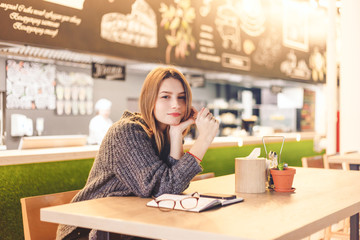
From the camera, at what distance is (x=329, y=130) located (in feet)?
18.3

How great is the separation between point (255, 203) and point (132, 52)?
2854 millimetres

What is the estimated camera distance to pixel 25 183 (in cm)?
302

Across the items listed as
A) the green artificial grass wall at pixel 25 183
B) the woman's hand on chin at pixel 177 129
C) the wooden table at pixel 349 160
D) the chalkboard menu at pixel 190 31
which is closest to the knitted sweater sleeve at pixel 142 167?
the woman's hand on chin at pixel 177 129

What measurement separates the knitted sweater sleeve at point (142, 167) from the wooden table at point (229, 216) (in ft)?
0.24

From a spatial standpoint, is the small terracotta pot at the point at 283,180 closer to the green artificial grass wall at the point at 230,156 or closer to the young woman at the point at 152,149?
the young woman at the point at 152,149

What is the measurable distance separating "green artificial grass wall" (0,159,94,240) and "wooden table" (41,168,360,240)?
131 cm

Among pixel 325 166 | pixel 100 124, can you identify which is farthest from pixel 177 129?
pixel 100 124

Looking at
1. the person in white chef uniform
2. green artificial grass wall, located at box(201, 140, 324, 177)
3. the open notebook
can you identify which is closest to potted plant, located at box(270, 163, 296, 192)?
the open notebook

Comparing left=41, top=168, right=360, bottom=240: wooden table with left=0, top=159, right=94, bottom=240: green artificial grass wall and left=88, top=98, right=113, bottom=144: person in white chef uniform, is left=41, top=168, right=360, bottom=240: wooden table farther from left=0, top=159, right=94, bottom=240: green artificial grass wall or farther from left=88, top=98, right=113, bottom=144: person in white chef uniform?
left=88, top=98, right=113, bottom=144: person in white chef uniform

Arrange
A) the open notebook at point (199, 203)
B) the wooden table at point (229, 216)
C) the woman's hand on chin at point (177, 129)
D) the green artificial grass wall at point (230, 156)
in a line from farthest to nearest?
the green artificial grass wall at point (230, 156) → the woman's hand on chin at point (177, 129) → the open notebook at point (199, 203) → the wooden table at point (229, 216)

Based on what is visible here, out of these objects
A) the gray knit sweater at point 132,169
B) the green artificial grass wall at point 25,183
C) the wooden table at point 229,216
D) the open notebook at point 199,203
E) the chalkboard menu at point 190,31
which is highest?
the chalkboard menu at point 190,31

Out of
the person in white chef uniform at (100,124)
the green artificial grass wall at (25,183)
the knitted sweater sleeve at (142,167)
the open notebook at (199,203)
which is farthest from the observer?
the person in white chef uniform at (100,124)

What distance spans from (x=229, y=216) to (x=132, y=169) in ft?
1.78

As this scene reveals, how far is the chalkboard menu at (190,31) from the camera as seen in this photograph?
12.0 ft
